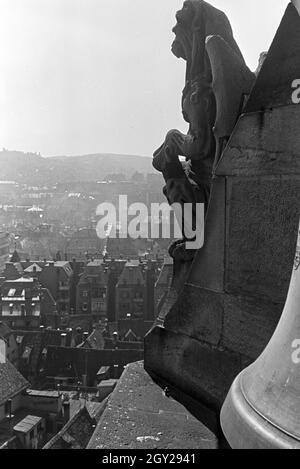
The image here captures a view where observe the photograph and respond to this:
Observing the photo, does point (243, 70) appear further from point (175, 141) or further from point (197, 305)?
point (197, 305)

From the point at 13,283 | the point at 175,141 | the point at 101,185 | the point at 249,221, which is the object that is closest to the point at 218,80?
the point at 175,141

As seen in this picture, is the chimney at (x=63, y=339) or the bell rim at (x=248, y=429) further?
the chimney at (x=63, y=339)

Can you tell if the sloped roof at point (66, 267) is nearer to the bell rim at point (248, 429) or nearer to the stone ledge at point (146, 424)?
the stone ledge at point (146, 424)

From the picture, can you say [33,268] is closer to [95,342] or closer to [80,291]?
[80,291]

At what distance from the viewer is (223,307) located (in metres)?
3.77

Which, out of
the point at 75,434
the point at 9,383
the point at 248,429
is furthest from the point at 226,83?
the point at 9,383

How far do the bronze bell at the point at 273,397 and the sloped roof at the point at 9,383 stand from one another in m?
29.0

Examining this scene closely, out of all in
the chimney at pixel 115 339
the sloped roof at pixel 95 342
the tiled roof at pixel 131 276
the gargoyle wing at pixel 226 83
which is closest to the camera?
the gargoyle wing at pixel 226 83

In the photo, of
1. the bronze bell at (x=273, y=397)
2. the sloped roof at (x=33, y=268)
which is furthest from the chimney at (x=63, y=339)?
the bronze bell at (x=273, y=397)

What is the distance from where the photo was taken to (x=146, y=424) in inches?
142

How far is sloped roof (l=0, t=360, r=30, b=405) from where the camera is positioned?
2905cm

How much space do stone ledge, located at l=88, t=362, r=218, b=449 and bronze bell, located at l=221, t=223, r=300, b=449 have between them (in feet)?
5.18

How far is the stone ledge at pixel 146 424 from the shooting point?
3.34m

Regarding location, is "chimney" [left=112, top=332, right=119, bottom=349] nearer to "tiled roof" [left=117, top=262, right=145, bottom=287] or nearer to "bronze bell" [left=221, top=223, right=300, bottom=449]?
"tiled roof" [left=117, top=262, right=145, bottom=287]
